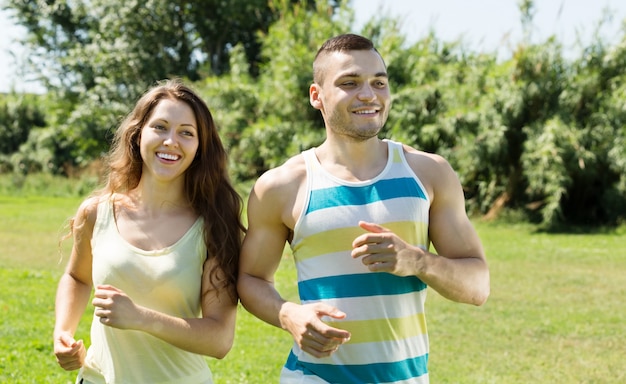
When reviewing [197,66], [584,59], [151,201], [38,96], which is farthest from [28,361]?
[38,96]

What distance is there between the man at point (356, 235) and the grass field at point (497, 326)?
4.06 ft

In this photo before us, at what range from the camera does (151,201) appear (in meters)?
3.09

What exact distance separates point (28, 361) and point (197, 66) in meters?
26.1

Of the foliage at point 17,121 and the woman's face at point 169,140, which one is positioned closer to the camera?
the woman's face at point 169,140

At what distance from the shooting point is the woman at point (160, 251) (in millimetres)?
2869

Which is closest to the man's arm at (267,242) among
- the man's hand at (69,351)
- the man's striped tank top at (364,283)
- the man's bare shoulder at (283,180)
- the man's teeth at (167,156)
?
the man's bare shoulder at (283,180)

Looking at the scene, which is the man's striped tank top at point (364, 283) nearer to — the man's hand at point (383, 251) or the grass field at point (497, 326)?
the man's hand at point (383, 251)

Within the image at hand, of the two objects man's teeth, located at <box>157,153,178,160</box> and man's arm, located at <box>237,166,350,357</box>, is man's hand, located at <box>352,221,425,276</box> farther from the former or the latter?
man's teeth, located at <box>157,153,178,160</box>

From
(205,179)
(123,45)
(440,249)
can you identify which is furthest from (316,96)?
(123,45)

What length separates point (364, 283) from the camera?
275cm

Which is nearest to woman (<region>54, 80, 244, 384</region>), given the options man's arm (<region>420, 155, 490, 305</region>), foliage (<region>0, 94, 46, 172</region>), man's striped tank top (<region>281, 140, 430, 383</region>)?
man's striped tank top (<region>281, 140, 430, 383</region>)

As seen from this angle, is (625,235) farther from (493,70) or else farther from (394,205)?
(394,205)

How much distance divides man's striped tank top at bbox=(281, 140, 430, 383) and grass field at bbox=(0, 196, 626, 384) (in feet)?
4.57

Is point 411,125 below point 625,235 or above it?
above
